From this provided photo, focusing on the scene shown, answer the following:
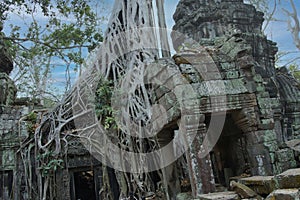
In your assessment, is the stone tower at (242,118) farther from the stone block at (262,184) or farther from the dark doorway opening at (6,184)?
the dark doorway opening at (6,184)

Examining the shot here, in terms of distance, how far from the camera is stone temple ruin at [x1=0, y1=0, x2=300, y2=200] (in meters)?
3.46

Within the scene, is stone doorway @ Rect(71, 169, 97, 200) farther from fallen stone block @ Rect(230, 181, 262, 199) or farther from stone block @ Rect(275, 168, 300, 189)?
stone block @ Rect(275, 168, 300, 189)

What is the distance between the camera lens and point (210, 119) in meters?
3.91

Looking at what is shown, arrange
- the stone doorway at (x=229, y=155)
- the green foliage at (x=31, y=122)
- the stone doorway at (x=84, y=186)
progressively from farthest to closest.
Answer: the stone doorway at (x=84, y=186)
the green foliage at (x=31, y=122)
the stone doorway at (x=229, y=155)

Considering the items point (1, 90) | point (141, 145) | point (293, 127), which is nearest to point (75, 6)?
point (1, 90)

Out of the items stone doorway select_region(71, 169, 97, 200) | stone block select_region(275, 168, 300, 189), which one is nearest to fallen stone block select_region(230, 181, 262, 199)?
stone block select_region(275, 168, 300, 189)

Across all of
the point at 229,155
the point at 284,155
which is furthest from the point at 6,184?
the point at 284,155

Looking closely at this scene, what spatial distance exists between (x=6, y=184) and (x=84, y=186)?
3466 millimetres

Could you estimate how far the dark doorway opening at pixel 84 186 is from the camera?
377 inches

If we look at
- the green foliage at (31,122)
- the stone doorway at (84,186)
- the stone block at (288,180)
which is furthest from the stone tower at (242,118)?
the stone doorway at (84,186)

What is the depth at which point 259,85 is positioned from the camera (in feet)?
12.5

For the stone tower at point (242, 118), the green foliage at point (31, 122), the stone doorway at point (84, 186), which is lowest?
the stone doorway at point (84, 186)

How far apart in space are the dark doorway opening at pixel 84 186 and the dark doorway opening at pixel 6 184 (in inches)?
118

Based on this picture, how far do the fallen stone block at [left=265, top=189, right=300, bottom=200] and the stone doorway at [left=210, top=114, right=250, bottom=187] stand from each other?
260 centimetres
